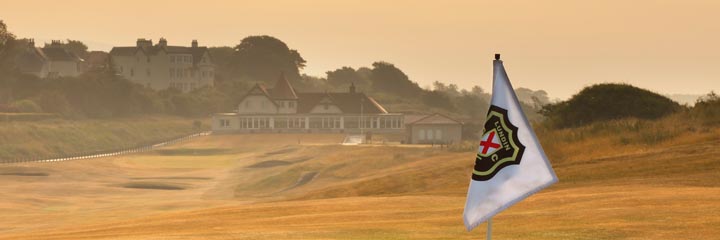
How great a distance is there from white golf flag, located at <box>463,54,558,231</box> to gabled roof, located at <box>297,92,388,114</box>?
162 m

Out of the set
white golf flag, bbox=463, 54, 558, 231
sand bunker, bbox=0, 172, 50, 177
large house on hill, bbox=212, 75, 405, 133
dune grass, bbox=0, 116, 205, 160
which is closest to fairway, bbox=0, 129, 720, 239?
sand bunker, bbox=0, 172, 50, 177

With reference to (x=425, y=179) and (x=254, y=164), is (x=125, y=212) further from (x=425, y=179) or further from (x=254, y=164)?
(x=254, y=164)

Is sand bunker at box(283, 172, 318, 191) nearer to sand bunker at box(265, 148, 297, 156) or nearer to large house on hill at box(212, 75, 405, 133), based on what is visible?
sand bunker at box(265, 148, 297, 156)

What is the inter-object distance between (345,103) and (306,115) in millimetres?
5910

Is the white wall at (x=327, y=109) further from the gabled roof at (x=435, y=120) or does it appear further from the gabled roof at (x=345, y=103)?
the gabled roof at (x=435, y=120)

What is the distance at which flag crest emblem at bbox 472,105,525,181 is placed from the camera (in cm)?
1513

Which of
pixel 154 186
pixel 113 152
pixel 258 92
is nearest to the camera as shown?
pixel 154 186

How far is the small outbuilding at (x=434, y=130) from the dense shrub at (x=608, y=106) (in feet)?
196

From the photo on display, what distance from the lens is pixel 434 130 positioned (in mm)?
145250

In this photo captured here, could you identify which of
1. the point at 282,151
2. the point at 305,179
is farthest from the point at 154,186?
the point at 282,151

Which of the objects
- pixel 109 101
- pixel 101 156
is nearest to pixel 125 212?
pixel 101 156

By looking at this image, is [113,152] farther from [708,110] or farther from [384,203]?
[384,203]

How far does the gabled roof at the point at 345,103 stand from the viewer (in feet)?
584

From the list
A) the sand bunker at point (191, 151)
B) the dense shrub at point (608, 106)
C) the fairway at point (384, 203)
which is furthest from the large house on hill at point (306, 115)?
the dense shrub at point (608, 106)
